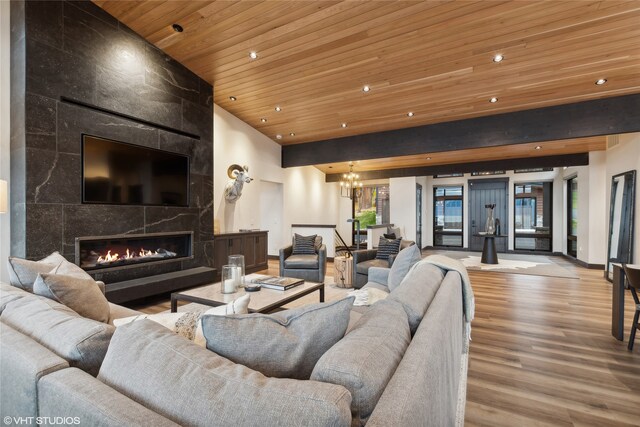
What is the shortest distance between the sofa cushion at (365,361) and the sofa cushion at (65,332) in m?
0.70

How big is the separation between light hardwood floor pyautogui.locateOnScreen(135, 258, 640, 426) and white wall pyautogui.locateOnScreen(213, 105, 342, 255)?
7.82ft

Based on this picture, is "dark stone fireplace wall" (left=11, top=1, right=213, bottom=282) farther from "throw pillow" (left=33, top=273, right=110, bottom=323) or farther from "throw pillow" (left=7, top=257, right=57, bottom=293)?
"throw pillow" (left=33, top=273, right=110, bottom=323)

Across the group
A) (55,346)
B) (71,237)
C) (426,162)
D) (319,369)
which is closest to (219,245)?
(71,237)

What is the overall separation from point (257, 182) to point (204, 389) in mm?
6515

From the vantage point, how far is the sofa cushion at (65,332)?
949 mm

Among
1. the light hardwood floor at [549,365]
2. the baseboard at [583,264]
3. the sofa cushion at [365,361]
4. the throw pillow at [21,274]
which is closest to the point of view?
the sofa cushion at [365,361]

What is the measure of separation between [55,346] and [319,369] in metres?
0.86

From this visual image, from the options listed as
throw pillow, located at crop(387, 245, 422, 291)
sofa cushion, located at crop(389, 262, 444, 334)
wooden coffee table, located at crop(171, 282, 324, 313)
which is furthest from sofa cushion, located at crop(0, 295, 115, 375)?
throw pillow, located at crop(387, 245, 422, 291)

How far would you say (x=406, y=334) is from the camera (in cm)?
121

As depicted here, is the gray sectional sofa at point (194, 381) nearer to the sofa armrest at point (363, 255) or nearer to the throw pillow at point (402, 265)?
the throw pillow at point (402, 265)

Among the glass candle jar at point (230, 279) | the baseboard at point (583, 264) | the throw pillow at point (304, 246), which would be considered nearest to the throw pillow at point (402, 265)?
the glass candle jar at point (230, 279)

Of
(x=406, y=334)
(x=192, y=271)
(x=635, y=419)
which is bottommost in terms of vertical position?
(x=635, y=419)

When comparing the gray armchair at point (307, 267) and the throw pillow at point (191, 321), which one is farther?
the gray armchair at point (307, 267)

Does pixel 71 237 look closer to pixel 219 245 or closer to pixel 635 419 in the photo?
pixel 219 245
